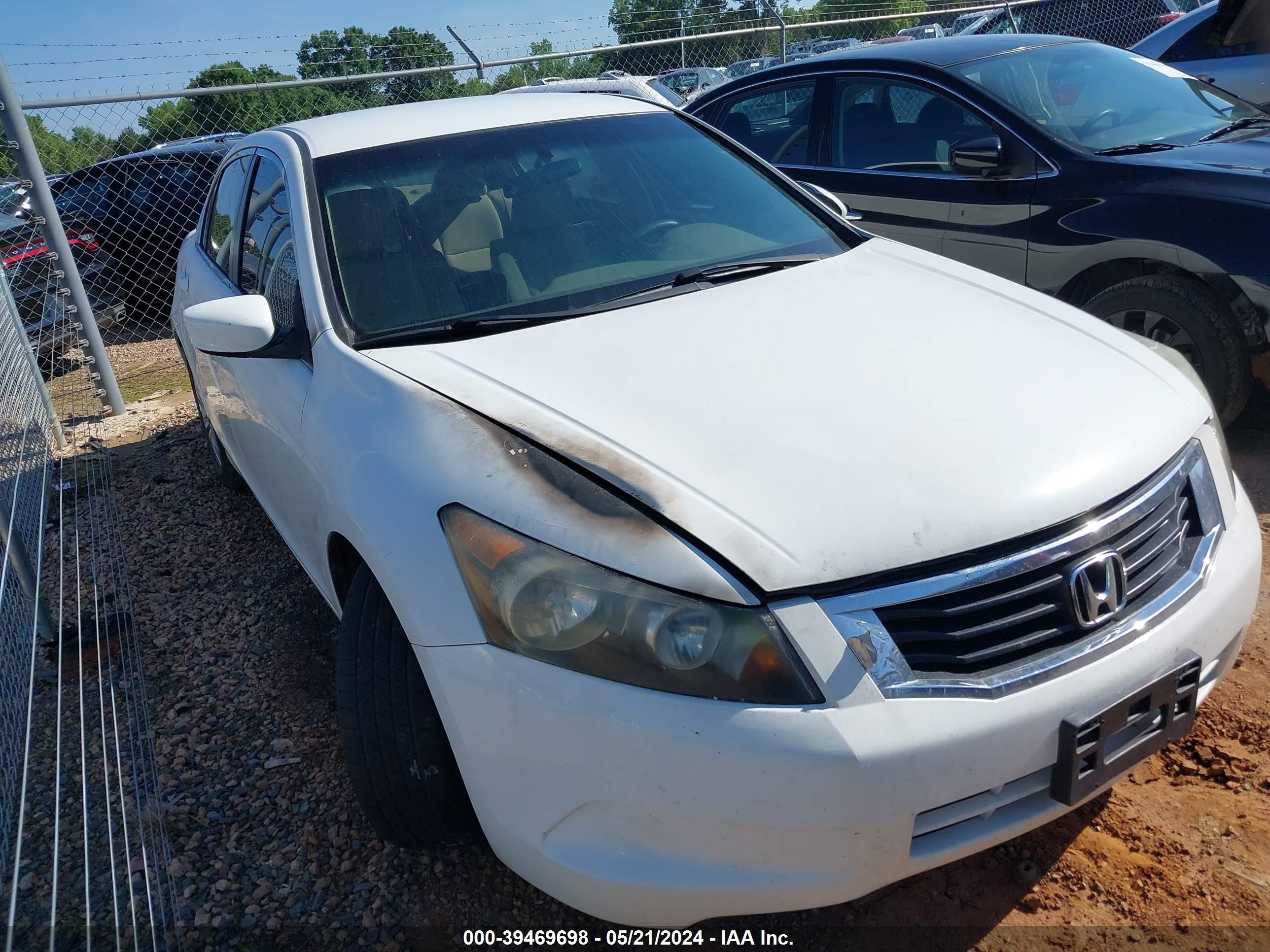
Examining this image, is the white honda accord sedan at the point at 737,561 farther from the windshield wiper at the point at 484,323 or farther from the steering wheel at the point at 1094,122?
the steering wheel at the point at 1094,122

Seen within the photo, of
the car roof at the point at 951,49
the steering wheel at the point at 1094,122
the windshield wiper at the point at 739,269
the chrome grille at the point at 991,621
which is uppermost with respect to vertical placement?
the car roof at the point at 951,49

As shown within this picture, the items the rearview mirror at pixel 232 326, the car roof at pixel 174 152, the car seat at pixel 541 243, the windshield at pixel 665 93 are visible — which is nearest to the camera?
the rearview mirror at pixel 232 326

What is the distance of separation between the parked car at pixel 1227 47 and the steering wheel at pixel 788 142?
2.98m

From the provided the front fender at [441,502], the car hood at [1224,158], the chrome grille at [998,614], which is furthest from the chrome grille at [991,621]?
the car hood at [1224,158]

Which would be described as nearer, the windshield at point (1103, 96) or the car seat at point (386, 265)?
the car seat at point (386, 265)

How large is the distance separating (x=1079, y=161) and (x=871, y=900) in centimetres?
329

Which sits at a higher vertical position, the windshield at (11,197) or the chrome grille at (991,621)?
the windshield at (11,197)

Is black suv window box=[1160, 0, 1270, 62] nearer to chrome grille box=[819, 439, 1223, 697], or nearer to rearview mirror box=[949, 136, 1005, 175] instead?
rearview mirror box=[949, 136, 1005, 175]

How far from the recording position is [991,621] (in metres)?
1.60

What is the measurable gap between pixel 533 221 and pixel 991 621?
69.6 inches

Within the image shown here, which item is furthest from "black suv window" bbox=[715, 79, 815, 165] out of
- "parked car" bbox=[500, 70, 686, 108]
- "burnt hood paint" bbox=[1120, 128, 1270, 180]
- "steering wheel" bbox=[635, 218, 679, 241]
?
"parked car" bbox=[500, 70, 686, 108]

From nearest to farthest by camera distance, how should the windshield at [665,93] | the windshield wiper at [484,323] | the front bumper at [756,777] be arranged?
the front bumper at [756,777]
the windshield wiper at [484,323]
the windshield at [665,93]

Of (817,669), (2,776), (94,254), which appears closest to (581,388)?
(817,669)

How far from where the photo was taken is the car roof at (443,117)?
9.55 feet
